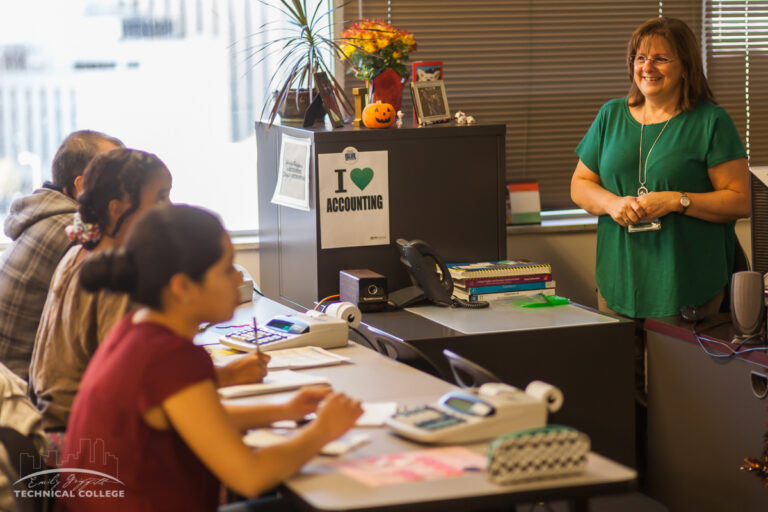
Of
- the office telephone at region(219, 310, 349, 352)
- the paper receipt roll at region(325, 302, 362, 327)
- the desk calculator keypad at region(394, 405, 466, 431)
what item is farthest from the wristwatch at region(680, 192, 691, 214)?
the desk calculator keypad at region(394, 405, 466, 431)

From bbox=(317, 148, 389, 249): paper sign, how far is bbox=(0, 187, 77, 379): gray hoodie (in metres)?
0.98

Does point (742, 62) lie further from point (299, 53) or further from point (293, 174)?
point (293, 174)

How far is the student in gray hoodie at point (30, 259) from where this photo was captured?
2.54m

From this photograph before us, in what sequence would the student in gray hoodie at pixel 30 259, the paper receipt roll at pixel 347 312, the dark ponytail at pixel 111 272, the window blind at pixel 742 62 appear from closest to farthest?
the dark ponytail at pixel 111 272, the student in gray hoodie at pixel 30 259, the paper receipt roll at pixel 347 312, the window blind at pixel 742 62

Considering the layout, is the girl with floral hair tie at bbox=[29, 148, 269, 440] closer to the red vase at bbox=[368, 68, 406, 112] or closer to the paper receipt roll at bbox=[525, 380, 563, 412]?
the paper receipt roll at bbox=[525, 380, 563, 412]

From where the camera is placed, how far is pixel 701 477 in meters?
3.03

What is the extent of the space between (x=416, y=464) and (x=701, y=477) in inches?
65.9

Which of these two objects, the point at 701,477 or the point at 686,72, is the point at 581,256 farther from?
the point at 701,477

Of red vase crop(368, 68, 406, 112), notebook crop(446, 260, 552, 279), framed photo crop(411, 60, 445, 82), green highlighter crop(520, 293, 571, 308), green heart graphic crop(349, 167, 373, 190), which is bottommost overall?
green highlighter crop(520, 293, 571, 308)

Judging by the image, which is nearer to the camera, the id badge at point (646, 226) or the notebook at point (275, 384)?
the notebook at point (275, 384)

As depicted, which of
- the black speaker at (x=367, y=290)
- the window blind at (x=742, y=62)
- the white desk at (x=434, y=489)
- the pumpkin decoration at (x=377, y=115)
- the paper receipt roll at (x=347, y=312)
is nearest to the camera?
the white desk at (x=434, y=489)

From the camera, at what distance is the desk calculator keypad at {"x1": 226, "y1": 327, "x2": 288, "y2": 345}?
259 cm

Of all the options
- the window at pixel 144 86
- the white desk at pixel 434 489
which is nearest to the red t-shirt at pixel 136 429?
the white desk at pixel 434 489

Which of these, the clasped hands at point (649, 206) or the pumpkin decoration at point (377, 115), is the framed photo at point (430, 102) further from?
the clasped hands at point (649, 206)
